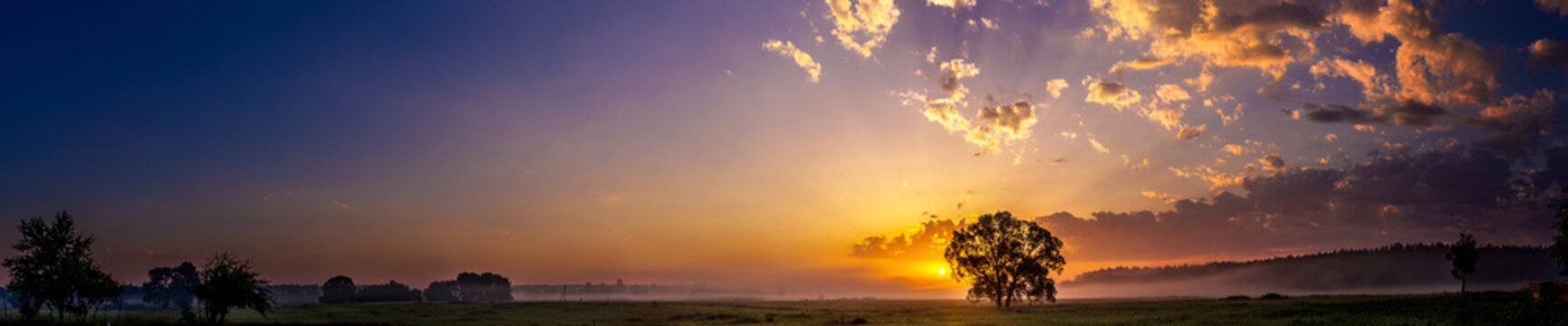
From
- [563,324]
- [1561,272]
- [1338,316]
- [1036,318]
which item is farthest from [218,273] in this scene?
[1338,316]

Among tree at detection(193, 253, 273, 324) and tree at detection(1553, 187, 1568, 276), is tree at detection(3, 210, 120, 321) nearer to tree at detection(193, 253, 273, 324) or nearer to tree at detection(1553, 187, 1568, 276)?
tree at detection(193, 253, 273, 324)

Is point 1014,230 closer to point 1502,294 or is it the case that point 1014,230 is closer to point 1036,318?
point 1036,318

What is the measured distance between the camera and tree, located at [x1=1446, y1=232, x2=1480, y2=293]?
128 m

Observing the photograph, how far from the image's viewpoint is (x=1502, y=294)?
228 ft

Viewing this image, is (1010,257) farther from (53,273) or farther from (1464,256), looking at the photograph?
(53,273)

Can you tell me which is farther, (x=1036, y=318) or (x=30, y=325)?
(x=1036, y=318)

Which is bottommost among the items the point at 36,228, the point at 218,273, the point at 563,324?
the point at 563,324

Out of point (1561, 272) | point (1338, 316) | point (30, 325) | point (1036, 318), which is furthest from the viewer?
point (1036, 318)

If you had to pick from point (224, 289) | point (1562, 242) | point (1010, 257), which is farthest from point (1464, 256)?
point (224, 289)

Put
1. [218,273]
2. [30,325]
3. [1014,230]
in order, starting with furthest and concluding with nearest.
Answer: [1014,230]
[30,325]
[218,273]

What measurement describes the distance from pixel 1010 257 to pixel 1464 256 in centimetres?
8180

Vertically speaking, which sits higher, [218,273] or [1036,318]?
[218,273]

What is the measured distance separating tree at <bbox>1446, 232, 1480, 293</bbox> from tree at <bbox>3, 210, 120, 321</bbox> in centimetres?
19787

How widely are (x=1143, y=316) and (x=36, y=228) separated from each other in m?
113
